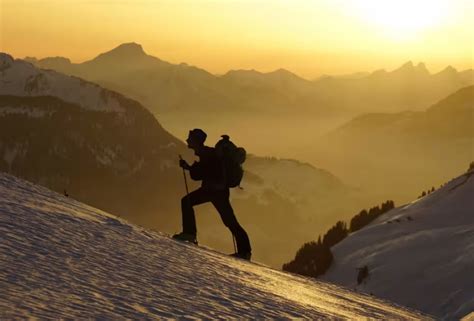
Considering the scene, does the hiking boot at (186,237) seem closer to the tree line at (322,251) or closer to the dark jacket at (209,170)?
the dark jacket at (209,170)

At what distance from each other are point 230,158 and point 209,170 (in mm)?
492

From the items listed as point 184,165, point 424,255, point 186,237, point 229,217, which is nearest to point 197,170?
point 184,165

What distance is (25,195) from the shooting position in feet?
33.1

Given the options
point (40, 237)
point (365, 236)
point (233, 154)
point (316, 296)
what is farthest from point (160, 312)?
point (365, 236)

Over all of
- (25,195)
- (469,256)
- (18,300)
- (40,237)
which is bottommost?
(18,300)

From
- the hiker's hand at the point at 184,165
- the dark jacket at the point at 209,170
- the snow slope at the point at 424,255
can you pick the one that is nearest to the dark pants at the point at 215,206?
the dark jacket at the point at 209,170

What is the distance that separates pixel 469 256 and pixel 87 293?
29.0 metres

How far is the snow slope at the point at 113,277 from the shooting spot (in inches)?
213

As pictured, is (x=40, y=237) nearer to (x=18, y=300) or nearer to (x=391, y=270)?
(x=18, y=300)

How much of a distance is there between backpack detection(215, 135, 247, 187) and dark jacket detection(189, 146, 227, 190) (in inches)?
3.9

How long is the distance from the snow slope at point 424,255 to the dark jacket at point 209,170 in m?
11.4

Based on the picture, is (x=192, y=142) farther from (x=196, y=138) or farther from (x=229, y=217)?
(x=229, y=217)

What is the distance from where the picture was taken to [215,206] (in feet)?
44.0

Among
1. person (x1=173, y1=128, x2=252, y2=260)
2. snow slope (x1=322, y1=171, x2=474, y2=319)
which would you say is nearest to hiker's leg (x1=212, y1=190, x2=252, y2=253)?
person (x1=173, y1=128, x2=252, y2=260)
